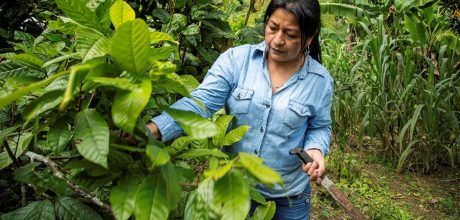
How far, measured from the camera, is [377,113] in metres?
3.60

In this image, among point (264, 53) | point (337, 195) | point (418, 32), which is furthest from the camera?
point (418, 32)

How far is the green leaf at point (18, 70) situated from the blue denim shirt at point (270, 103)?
68 centimetres

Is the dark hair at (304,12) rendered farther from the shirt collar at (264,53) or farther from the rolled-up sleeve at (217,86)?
Result: the rolled-up sleeve at (217,86)

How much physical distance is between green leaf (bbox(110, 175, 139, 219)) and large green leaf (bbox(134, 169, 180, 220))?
0.03 m

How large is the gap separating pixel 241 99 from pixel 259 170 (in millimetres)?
984

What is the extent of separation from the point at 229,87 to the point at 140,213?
96 centimetres

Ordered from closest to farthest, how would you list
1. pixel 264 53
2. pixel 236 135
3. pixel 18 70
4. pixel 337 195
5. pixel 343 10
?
pixel 18 70 < pixel 236 135 < pixel 337 195 < pixel 264 53 < pixel 343 10

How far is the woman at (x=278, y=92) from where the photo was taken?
4.98ft

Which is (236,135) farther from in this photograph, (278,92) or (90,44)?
(278,92)

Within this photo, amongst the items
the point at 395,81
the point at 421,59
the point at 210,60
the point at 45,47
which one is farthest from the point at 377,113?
the point at 45,47

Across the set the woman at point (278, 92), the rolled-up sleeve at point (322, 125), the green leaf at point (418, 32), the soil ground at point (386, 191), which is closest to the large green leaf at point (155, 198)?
the woman at point (278, 92)

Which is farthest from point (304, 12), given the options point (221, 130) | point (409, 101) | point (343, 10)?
point (343, 10)

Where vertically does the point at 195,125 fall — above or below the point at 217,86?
above

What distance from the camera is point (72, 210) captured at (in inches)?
33.6
